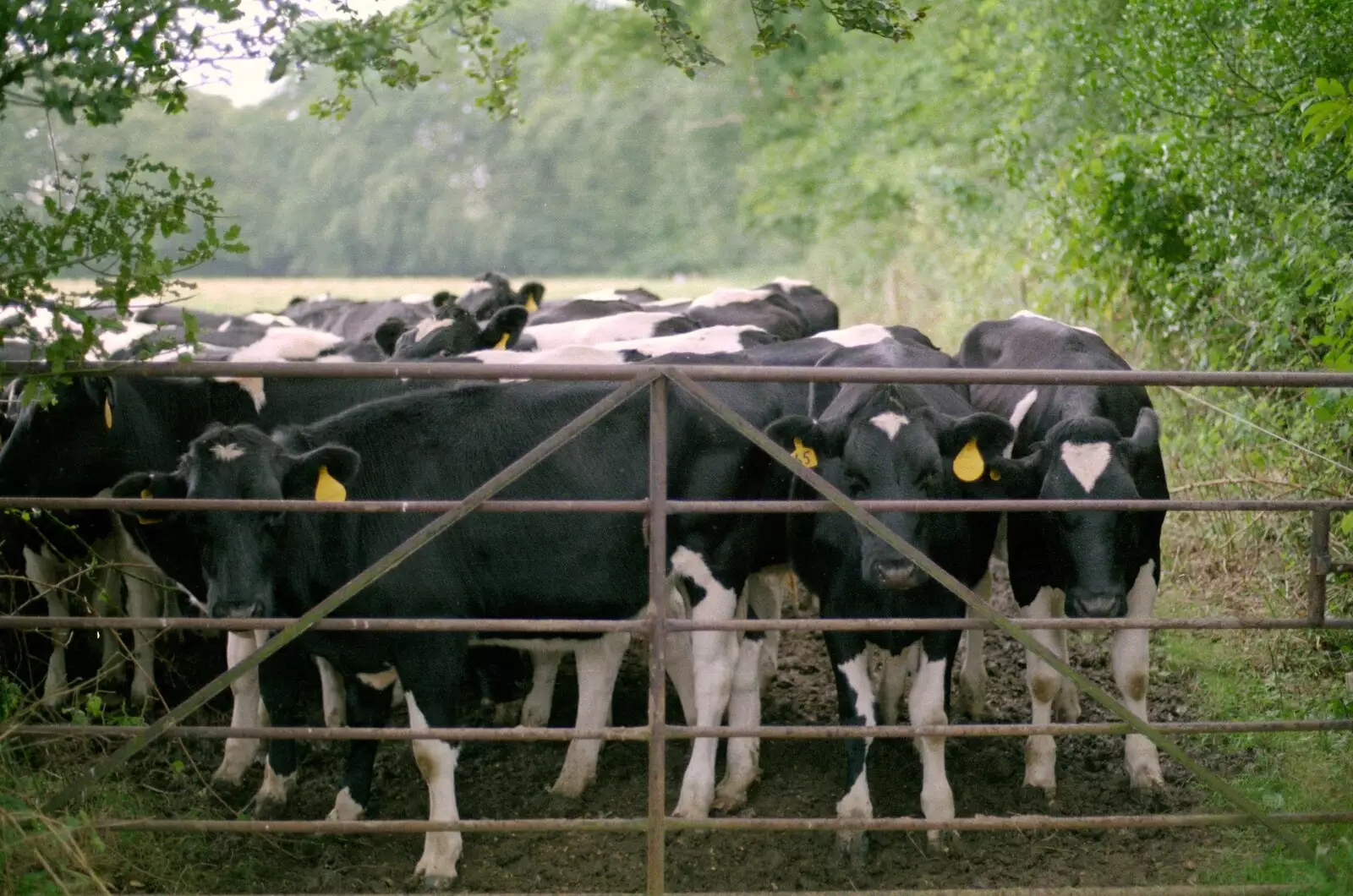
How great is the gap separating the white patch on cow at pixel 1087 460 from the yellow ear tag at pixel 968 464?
1.72 feet

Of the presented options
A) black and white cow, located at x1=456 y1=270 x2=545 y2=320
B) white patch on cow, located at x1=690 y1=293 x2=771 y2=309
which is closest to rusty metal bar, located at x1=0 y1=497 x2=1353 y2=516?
white patch on cow, located at x1=690 y1=293 x2=771 y2=309

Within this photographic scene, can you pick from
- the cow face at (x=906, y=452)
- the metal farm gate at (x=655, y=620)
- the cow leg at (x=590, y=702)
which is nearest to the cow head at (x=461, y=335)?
the cow leg at (x=590, y=702)

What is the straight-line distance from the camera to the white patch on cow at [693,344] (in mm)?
7312

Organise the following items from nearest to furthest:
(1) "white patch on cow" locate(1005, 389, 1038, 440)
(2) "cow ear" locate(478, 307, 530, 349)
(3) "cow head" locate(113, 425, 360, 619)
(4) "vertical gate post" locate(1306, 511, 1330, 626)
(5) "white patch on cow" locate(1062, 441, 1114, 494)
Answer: (4) "vertical gate post" locate(1306, 511, 1330, 626) < (3) "cow head" locate(113, 425, 360, 619) < (5) "white patch on cow" locate(1062, 441, 1114, 494) < (1) "white patch on cow" locate(1005, 389, 1038, 440) < (2) "cow ear" locate(478, 307, 530, 349)

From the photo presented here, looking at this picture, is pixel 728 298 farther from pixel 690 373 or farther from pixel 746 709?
pixel 690 373

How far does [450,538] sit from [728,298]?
5817mm

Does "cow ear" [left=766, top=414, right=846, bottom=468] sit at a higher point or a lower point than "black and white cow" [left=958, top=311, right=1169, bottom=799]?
higher

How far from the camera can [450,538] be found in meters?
5.68

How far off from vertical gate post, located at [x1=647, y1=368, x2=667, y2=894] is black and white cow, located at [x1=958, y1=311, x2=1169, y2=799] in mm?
2105

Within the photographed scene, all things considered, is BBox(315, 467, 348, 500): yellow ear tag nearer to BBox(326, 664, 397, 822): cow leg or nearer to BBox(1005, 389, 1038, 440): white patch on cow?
BBox(326, 664, 397, 822): cow leg

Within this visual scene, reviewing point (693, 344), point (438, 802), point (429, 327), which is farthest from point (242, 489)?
point (429, 327)

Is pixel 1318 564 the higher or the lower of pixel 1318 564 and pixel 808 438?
the lower

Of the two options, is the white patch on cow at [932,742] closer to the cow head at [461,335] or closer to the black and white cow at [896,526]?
the black and white cow at [896,526]

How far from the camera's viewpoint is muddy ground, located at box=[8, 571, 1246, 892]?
5.24m
